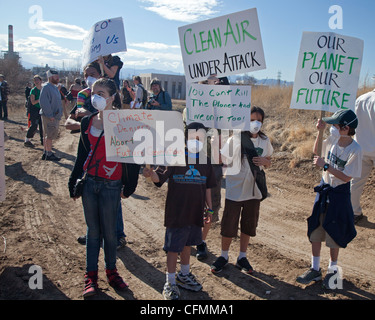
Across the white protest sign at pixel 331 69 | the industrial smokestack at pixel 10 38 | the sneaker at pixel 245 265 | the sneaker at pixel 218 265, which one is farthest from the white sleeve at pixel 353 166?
the industrial smokestack at pixel 10 38

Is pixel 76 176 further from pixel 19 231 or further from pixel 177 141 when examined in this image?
pixel 19 231

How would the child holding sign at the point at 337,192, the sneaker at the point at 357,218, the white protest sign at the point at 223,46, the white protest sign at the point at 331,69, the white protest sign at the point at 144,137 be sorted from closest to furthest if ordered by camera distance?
1. the white protest sign at the point at 144,137
2. the child holding sign at the point at 337,192
3. the white protest sign at the point at 223,46
4. the white protest sign at the point at 331,69
5. the sneaker at the point at 357,218

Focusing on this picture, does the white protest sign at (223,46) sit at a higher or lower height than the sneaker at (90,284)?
higher

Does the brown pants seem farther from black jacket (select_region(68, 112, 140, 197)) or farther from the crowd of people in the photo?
black jacket (select_region(68, 112, 140, 197))

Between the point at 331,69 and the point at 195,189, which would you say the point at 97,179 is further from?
the point at 331,69

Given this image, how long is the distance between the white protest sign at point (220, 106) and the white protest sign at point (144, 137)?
91 centimetres

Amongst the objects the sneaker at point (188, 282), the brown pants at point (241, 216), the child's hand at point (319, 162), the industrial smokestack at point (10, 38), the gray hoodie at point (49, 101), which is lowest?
the sneaker at point (188, 282)

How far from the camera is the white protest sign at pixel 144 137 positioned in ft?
10.7

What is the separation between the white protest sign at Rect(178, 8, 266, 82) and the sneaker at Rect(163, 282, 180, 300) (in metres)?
2.50

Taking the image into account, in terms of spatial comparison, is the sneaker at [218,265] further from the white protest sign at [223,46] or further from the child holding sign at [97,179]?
the white protest sign at [223,46]

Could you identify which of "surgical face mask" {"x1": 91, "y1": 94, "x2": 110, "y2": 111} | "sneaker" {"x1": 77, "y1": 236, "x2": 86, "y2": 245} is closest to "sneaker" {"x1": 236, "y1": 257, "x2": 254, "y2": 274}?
"sneaker" {"x1": 77, "y1": 236, "x2": 86, "y2": 245}

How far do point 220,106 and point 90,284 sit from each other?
8.19 feet
